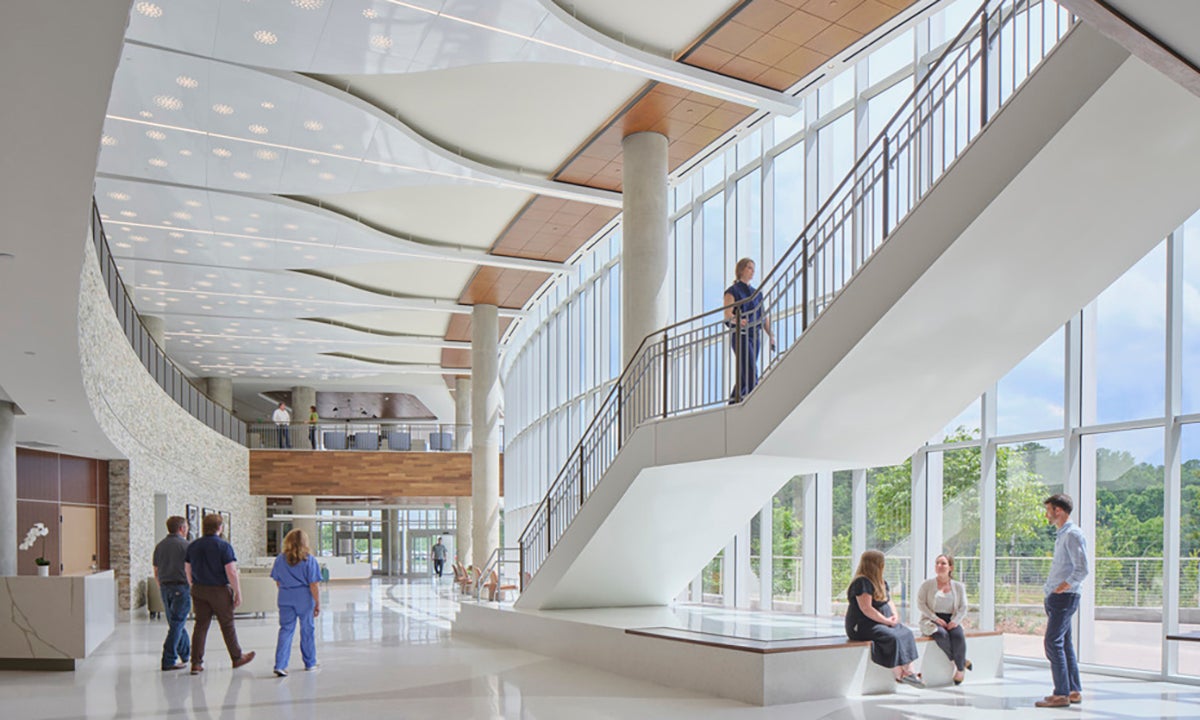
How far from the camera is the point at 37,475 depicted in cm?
1725

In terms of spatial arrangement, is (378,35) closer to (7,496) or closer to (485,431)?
(7,496)

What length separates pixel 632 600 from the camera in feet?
42.5

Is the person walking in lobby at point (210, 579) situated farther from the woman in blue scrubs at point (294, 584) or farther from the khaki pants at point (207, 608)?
the woman in blue scrubs at point (294, 584)

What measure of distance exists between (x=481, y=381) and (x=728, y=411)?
15797mm

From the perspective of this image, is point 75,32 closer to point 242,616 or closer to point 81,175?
point 81,175

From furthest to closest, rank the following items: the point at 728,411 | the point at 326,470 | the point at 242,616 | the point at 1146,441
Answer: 1. the point at 326,470
2. the point at 242,616
3. the point at 1146,441
4. the point at 728,411

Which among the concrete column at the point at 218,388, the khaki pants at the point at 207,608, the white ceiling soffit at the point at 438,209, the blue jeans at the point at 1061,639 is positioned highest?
the white ceiling soffit at the point at 438,209

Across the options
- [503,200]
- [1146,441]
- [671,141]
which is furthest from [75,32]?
[503,200]

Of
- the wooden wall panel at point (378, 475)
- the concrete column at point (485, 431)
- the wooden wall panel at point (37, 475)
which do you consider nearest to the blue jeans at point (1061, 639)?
the wooden wall panel at point (37, 475)

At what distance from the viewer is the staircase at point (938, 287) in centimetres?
618

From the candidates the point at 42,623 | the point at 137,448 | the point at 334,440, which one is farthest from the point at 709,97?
the point at 334,440

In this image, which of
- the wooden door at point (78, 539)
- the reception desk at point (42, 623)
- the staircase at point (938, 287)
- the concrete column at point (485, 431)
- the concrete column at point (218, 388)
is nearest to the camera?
the staircase at point (938, 287)

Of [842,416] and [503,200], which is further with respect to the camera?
[503,200]

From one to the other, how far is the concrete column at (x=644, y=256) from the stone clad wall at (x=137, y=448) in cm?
641
